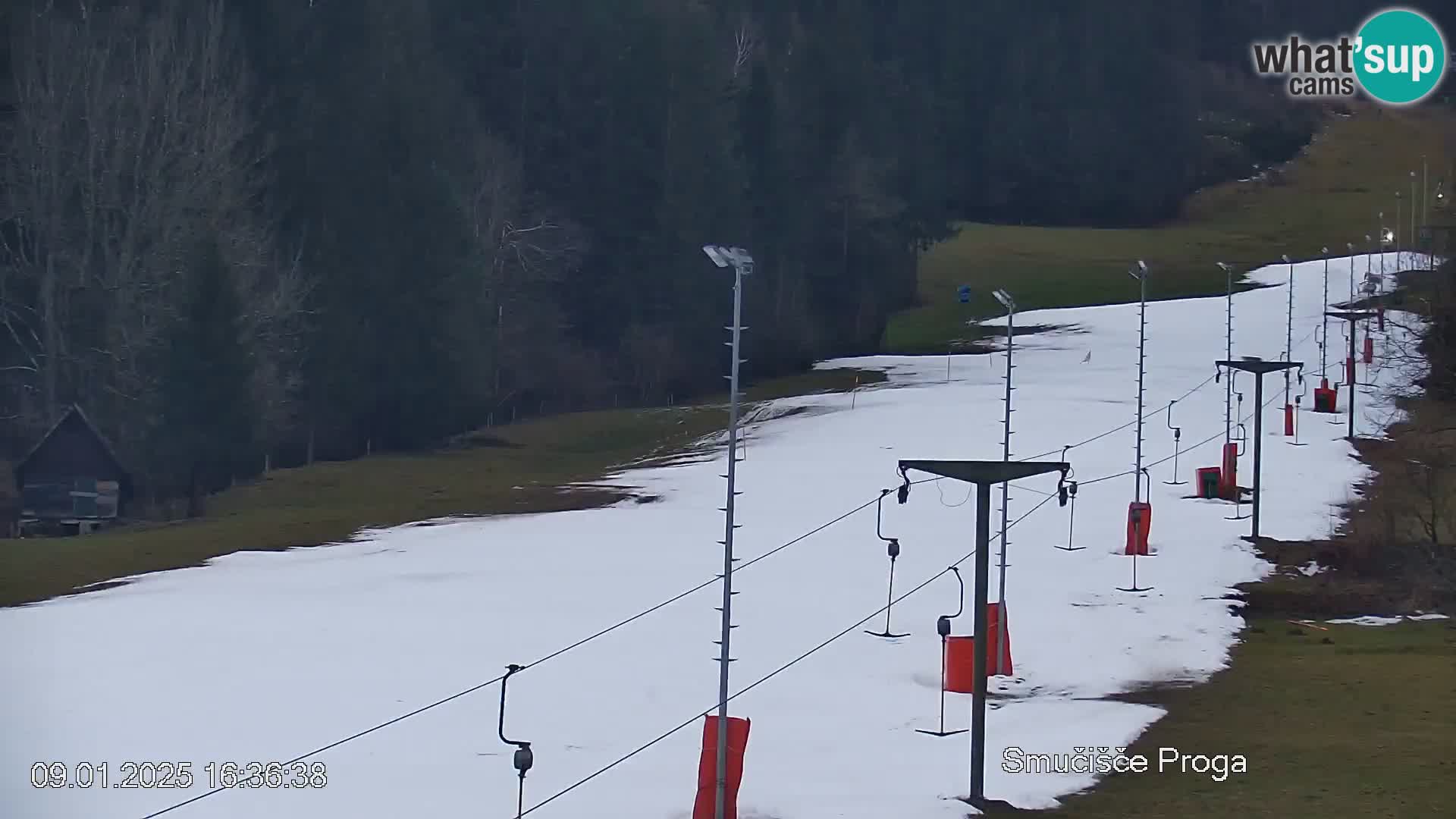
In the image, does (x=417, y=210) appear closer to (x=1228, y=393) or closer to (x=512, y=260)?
(x=512, y=260)

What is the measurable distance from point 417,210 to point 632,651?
32734 millimetres

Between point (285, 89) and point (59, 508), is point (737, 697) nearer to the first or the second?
point (59, 508)

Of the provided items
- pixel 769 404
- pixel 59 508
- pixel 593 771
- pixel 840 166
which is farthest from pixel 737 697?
pixel 840 166

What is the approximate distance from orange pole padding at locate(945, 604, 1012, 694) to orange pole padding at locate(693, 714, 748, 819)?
5555 mm

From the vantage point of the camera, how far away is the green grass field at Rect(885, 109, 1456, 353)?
88188mm

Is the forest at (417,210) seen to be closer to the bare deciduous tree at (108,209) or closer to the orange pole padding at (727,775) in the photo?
the bare deciduous tree at (108,209)

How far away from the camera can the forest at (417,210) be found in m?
46.4

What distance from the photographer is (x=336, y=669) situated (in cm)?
2191

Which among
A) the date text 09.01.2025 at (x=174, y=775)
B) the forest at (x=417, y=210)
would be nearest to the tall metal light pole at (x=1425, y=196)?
the forest at (x=417, y=210)

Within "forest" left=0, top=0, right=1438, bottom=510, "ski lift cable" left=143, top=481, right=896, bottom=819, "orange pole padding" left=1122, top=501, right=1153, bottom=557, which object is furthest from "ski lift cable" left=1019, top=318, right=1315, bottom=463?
"forest" left=0, top=0, right=1438, bottom=510

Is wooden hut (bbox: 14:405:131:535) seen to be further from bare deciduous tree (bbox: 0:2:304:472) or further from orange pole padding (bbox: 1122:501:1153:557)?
orange pole padding (bbox: 1122:501:1153:557)

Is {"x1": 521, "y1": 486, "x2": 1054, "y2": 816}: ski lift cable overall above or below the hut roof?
below

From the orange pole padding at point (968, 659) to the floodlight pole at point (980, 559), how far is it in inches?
158

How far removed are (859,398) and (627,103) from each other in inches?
667
